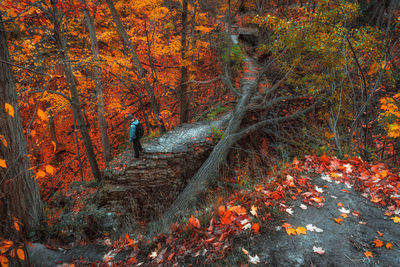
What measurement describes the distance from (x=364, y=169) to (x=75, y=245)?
20.1 feet

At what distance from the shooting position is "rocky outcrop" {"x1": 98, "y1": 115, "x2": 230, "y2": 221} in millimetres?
7352

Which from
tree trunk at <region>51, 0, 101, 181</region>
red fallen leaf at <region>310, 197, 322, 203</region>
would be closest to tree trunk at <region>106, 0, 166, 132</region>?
tree trunk at <region>51, 0, 101, 181</region>

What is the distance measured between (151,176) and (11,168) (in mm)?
4649

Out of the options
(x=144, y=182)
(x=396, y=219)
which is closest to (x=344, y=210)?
(x=396, y=219)

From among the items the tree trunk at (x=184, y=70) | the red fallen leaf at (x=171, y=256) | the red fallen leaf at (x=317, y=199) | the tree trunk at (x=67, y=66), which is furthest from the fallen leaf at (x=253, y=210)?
the tree trunk at (x=184, y=70)

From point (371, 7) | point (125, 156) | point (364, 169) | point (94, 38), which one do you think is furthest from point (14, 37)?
point (371, 7)

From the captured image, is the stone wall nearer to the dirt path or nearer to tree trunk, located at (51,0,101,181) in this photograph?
tree trunk, located at (51,0,101,181)

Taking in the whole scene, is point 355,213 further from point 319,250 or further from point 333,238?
point 319,250

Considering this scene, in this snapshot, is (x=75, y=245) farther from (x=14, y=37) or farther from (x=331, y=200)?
(x=14, y=37)

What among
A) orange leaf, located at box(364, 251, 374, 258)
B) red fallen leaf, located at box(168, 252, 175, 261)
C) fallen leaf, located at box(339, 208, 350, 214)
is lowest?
red fallen leaf, located at box(168, 252, 175, 261)

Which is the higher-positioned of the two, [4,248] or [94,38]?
[94,38]

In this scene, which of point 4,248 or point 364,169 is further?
point 364,169

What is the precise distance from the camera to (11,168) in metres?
3.30

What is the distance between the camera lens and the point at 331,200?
360cm
